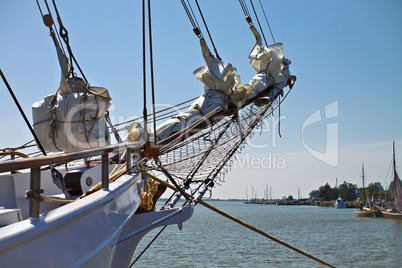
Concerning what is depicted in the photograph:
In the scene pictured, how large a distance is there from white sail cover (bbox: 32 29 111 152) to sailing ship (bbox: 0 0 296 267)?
12mm

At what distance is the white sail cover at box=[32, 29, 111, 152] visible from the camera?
16.8 ft

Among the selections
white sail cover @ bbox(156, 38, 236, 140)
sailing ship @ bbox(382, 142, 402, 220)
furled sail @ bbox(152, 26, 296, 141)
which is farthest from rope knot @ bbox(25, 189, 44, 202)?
sailing ship @ bbox(382, 142, 402, 220)

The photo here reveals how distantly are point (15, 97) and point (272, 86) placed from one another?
570cm

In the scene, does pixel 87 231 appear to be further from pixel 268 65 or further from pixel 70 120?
pixel 268 65

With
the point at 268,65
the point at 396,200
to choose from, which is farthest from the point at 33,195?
the point at 396,200

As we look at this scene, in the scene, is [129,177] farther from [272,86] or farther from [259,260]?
[259,260]

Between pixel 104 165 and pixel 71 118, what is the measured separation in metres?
1.93

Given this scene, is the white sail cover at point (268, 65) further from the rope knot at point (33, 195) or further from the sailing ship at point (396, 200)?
the sailing ship at point (396, 200)

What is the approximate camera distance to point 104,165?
3404 mm

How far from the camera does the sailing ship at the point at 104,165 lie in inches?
94.0

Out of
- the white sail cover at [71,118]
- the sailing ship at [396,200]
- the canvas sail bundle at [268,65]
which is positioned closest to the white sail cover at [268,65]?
the canvas sail bundle at [268,65]

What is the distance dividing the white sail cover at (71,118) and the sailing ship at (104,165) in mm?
12

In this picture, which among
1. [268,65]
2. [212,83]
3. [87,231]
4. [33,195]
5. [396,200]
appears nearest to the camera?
[33,195]

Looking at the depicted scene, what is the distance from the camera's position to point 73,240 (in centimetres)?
265
